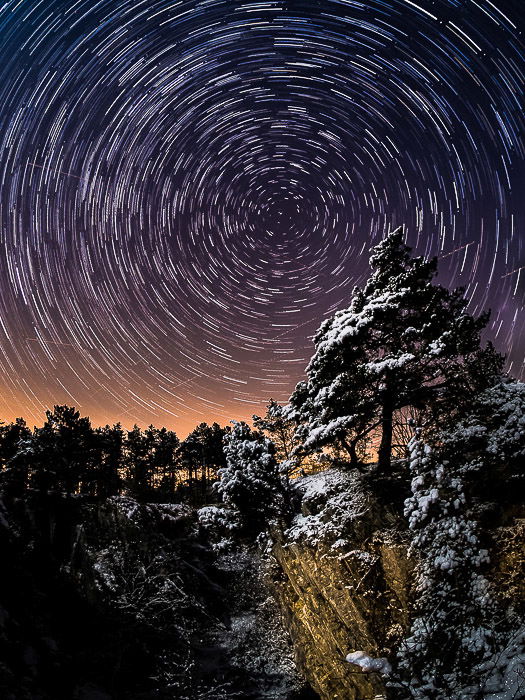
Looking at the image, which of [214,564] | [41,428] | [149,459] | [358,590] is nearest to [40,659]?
[358,590]

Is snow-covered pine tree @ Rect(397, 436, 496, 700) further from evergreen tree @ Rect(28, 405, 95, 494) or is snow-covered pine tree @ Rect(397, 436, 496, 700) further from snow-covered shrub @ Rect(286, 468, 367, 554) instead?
evergreen tree @ Rect(28, 405, 95, 494)

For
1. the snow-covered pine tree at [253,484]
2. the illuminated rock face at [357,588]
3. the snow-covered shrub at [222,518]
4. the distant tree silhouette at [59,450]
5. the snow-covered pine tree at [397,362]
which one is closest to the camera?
the illuminated rock face at [357,588]

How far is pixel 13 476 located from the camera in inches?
1135

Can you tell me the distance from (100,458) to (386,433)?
4524cm

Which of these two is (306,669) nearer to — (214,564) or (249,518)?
(249,518)

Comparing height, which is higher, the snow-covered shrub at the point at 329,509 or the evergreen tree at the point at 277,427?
the evergreen tree at the point at 277,427

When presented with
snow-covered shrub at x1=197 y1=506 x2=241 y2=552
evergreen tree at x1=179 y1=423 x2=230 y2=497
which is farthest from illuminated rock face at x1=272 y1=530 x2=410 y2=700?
evergreen tree at x1=179 y1=423 x2=230 y2=497

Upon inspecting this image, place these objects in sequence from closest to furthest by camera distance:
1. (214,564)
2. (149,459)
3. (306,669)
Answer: (306,669) → (214,564) → (149,459)

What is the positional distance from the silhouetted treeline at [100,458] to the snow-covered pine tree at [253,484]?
1481 centimetres

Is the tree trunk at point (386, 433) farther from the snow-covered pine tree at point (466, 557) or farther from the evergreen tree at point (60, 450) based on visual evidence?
the evergreen tree at point (60, 450)

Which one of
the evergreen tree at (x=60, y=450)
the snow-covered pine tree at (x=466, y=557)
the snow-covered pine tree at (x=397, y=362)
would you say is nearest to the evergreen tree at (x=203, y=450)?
the evergreen tree at (x=60, y=450)

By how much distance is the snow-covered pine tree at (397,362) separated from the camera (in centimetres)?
1138

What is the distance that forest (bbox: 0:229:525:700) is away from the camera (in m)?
7.98

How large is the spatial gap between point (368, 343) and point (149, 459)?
168ft
